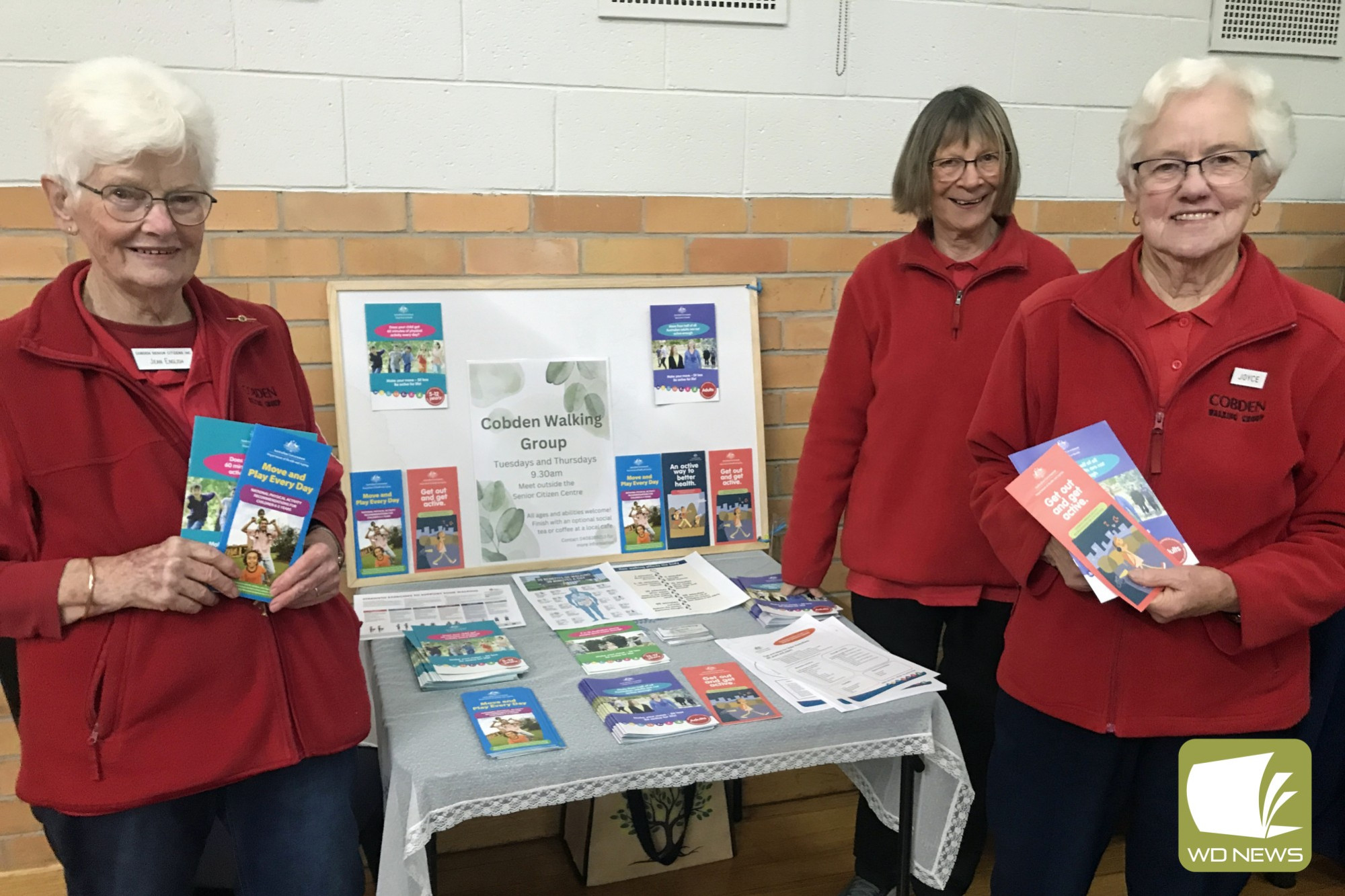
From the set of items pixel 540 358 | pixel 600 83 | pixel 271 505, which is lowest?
pixel 271 505

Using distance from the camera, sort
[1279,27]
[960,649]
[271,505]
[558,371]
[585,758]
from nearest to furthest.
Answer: [271,505] < [585,758] < [960,649] < [558,371] < [1279,27]

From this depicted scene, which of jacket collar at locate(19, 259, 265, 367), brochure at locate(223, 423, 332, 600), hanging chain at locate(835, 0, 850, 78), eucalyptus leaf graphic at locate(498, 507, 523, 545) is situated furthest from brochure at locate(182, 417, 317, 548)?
hanging chain at locate(835, 0, 850, 78)

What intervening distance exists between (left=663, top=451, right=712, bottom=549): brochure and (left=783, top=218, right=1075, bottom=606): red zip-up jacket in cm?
Result: 49

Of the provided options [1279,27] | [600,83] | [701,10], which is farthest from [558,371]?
[1279,27]

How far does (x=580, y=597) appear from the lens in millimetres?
1995

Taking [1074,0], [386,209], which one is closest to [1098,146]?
[1074,0]

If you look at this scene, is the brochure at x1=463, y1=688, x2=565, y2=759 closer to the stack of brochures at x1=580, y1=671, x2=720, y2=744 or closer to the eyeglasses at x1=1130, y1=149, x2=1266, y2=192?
the stack of brochures at x1=580, y1=671, x2=720, y2=744

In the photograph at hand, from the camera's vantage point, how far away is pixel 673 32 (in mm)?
2209

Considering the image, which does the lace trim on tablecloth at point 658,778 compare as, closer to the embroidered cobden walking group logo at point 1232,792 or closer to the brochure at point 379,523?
the embroidered cobden walking group logo at point 1232,792

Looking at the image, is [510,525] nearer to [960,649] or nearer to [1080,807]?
[960,649]

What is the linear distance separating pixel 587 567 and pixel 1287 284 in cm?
146

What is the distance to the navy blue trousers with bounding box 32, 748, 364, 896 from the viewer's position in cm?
120

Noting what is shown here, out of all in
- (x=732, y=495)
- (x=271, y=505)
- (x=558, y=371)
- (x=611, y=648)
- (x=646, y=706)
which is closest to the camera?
(x=271, y=505)

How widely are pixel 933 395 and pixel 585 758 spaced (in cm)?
92
